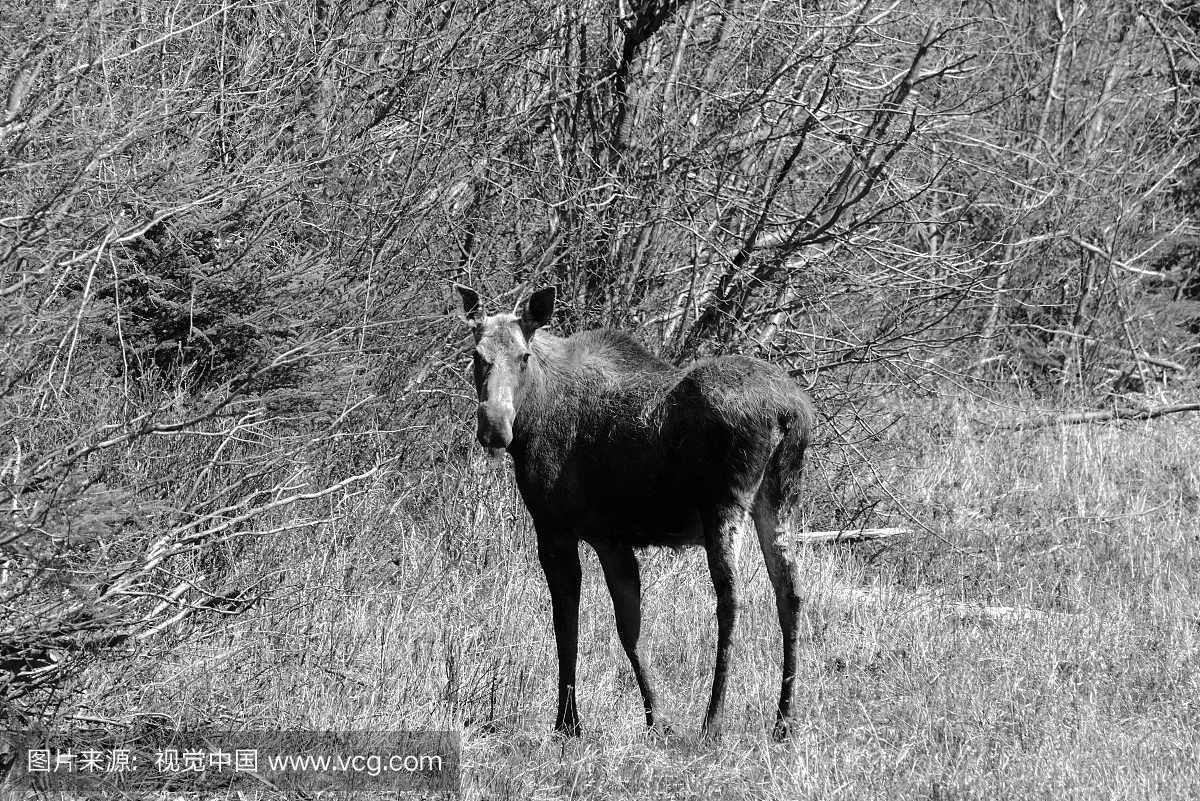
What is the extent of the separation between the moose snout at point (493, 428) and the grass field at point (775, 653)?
4.78 feet

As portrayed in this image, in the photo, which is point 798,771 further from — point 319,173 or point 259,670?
point 319,173

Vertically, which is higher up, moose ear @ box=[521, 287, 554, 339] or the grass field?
moose ear @ box=[521, 287, 554, 339]

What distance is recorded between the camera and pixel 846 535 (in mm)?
9945

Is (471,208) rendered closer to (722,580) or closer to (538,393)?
(538,393)

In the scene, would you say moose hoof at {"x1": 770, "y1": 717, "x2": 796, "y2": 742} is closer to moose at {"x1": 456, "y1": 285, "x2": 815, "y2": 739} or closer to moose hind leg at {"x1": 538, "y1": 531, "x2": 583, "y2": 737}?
moose at {"x1": 456, "y1": 285, "x2": 815, "y2": 739}

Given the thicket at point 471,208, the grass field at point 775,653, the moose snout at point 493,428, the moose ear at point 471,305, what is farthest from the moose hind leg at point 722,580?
the thicket at point 471,208

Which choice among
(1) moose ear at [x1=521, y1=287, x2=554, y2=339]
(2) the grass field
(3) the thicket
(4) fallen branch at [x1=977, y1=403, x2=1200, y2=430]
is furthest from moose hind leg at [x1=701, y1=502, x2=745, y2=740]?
(4) fallen branch at [x1=977, y1=403, x2=1200, y2=430]

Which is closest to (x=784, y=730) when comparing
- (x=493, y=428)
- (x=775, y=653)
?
(x=775, y=653)

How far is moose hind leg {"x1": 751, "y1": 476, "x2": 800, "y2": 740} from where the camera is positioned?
20.6 ft

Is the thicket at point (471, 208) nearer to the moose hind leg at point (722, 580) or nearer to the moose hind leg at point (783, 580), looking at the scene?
the moose hind leg at point (722, 580)

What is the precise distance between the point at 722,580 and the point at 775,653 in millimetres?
1750

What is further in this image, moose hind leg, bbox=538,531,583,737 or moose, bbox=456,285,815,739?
moose hind leg, bbox=538,531,583,737

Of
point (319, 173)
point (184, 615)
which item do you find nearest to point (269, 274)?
point (319, 173)

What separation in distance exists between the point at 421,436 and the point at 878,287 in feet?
13.1
